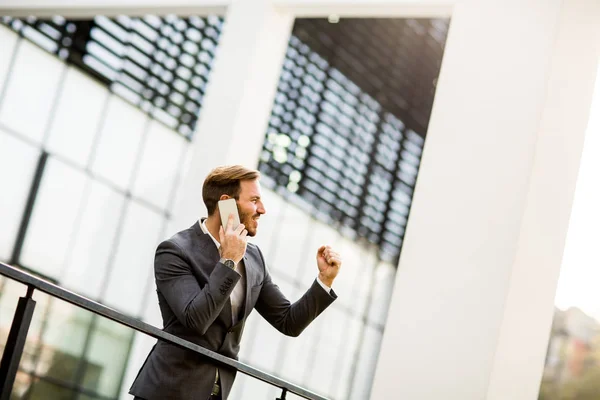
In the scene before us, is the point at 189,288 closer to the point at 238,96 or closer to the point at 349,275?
the point at 238,96

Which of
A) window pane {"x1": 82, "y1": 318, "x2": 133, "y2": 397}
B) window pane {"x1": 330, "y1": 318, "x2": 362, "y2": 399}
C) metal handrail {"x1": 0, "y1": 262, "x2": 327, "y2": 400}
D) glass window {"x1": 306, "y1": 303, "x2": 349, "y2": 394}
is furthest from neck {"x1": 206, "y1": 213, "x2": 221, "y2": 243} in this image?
window pane {"x1": 330, "y1": 318, "x2": 362, "y2": 399}

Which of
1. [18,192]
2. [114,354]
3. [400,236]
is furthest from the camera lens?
[400,236]

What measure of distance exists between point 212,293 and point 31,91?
1320cm

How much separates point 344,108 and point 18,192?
7.47 meters

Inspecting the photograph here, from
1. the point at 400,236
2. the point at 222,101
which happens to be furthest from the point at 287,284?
the point at 222,101

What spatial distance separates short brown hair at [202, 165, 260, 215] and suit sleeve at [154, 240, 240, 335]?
0.31m

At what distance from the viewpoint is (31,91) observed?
14984 mm

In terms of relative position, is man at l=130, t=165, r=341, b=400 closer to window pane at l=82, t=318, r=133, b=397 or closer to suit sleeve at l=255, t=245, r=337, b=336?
suit sleeve at l=255, t=245, r=337, b=336

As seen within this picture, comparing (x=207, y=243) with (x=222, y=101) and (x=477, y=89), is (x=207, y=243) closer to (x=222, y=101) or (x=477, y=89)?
(x=477, y=89)

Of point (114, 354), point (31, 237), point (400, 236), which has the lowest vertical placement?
point (114, 354)

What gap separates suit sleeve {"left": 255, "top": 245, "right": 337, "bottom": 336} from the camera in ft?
10.9

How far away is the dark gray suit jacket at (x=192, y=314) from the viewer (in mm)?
2832

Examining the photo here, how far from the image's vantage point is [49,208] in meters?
15.5

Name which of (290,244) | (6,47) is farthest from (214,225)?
(290,244)
